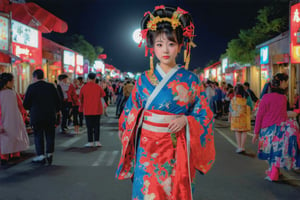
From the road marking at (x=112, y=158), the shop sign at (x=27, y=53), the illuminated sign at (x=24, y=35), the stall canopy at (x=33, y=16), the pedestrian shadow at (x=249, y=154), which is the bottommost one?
the pedestrian shadow at (x=249, y=154)

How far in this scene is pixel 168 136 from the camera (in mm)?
3229

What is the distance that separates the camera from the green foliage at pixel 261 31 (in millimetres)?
18469

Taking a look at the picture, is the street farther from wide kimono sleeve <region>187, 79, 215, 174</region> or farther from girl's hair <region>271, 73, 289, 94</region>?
wide kimono sleeve <region>187, 79, 215, 174</region>

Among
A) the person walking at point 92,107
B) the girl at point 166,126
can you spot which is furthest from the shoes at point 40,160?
the girl at point 166,126

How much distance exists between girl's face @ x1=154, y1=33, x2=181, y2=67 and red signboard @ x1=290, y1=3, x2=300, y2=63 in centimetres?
1012

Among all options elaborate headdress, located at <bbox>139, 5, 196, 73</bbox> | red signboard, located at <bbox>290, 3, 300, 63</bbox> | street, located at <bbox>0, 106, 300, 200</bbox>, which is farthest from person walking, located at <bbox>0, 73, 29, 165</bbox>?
red signboard, located at <bbox>290, 3, 300, 63</bbox>

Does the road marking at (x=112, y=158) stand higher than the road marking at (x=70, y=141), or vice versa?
the road marking at (x=70, y=141)

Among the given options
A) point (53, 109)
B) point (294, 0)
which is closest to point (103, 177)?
point (53, 109)

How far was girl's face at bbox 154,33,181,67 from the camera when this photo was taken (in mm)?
3465

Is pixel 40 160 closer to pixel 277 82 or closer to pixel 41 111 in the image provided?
pixel 41 111

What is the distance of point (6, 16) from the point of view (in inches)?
484

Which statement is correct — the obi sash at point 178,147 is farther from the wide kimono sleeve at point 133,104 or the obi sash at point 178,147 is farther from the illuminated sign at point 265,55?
the illuminated sign at point 265,55

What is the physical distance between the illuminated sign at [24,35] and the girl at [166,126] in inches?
477

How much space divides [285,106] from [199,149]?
3.37 metres
